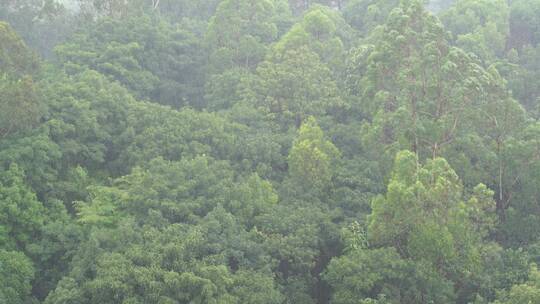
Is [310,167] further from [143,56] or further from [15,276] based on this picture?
[143,56]

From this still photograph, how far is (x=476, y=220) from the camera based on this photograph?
1811 centimetres

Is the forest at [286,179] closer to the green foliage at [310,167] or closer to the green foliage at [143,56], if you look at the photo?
the green foliage at [310,167]

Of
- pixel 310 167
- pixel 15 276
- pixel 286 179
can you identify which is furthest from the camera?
pixel 286 179

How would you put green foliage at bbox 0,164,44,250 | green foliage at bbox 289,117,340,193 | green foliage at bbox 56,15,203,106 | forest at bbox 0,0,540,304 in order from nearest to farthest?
forest at bbox 0,0,540,304
green foliage at bbox 0,164,44,250
green foliage at bbox 289,117,340,193
green foliage at bbox 56,15,203,106

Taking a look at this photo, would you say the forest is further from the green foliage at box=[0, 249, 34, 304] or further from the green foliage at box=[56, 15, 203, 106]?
the green foliage at box=[56, 15, 203, 106]

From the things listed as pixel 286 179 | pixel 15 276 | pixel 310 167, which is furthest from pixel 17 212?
pixel 310 167

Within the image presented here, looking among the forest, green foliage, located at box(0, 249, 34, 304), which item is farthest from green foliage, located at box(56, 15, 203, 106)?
green foliage, located at box(0, 249, 34, 304)

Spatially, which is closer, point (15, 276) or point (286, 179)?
point (15, 276)

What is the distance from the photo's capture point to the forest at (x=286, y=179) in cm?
1641

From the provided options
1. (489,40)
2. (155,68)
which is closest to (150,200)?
(155,68)

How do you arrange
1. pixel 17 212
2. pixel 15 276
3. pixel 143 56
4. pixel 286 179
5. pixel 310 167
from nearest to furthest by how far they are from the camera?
pixel 15 276
pixel 17 212
pixel 310 167
pixel 286 179
pixel 143 56

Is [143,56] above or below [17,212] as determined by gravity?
above

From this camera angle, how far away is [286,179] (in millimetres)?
21672

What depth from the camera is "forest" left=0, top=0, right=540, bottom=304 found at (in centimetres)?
1641
